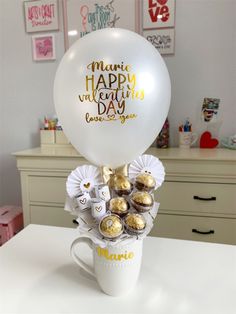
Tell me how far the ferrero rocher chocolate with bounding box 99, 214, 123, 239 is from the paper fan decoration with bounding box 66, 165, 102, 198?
0.10 meters

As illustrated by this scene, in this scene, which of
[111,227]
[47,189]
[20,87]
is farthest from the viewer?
[20,87]

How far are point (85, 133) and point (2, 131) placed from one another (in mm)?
1863

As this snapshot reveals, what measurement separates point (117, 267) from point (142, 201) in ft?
0.52

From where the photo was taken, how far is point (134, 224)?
0.55m

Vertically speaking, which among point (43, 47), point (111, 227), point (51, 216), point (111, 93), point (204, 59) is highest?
point (43, 47)

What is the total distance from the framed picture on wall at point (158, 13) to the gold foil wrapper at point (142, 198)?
61.4 inches

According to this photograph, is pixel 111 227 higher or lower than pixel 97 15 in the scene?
lower

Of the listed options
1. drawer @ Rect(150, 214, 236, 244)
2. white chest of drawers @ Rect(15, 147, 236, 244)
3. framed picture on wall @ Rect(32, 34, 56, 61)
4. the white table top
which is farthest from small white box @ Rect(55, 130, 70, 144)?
the white table top

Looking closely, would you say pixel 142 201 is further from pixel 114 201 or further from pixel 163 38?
pixel 163 38

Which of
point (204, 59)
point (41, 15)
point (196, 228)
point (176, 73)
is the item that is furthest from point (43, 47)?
point (196, 228)

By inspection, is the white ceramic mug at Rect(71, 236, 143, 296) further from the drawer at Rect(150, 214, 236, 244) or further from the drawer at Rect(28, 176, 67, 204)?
the drawer at Rect(28, 176, 67, 204)

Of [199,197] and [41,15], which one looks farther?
[41,15]

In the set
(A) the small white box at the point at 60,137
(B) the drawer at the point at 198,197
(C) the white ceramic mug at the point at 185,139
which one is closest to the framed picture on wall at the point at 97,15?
(A) the small white box at the point at 60,137

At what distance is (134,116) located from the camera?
1.94ft
